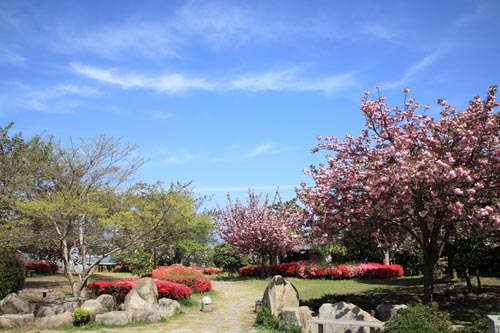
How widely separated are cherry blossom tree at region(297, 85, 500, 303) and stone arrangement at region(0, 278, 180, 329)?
5.22 metres

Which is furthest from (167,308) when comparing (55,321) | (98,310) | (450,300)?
(450,300)

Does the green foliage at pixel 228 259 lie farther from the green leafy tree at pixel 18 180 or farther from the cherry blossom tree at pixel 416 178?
the cherry blossom tree at pixel 416 178

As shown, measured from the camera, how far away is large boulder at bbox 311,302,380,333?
9195 millimetres

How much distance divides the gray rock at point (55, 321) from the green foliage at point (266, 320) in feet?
16.4

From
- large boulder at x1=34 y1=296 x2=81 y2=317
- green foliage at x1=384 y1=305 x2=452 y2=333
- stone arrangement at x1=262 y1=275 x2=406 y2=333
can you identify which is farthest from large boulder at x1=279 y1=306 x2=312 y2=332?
large boulder at x1=34 y1=296 x2=81 y2=317

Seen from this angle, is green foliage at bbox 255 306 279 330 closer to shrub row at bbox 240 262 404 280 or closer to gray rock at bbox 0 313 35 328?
gray rock at bbox 0 313 35 328

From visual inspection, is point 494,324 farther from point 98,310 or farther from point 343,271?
point 343,271

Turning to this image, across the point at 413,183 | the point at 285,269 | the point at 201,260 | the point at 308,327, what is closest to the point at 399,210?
the point at 413,183

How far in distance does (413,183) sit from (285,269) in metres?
18.1

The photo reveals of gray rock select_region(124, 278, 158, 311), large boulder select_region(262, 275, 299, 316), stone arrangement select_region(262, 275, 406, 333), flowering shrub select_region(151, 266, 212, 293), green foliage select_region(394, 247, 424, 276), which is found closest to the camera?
stone arrangement select_region(262, 275, 406, 333)

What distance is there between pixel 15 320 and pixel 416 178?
10.8 m

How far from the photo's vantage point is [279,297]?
1157 centimetres

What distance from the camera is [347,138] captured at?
12289 mm

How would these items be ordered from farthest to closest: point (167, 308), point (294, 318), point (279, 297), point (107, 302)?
point (107, 302) → point (167, 308) → point (279, 297) → point (294, 318)
